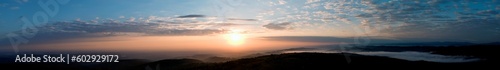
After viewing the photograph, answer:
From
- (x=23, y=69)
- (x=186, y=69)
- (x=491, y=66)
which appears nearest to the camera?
(x=491, y=66)

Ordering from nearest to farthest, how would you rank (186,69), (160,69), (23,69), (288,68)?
(288,68) → (186,69) → (160,69) → (23,69)

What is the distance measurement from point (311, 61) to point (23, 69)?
47.7 meters

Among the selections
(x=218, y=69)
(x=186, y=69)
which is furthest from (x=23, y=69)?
(x=218, y=69)

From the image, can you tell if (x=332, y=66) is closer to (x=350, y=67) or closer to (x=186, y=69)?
(x=350, y=67)

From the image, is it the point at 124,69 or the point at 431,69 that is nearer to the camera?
the point at 431,69

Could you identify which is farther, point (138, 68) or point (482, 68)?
point (138, 68)

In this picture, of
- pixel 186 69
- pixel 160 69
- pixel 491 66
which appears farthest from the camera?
pixel 160 69

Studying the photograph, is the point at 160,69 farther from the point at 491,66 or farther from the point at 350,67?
the point at 491,66

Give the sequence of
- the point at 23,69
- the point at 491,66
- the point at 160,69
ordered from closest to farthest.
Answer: the point at 491,66 < the point at 160,69 < the point at 23,69

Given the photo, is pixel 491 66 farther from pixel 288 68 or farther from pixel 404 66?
pixel 288 68

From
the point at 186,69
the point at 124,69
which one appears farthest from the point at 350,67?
the point at 124,69

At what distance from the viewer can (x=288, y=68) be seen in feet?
109

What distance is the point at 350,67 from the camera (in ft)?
111

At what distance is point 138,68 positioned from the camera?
158ft
